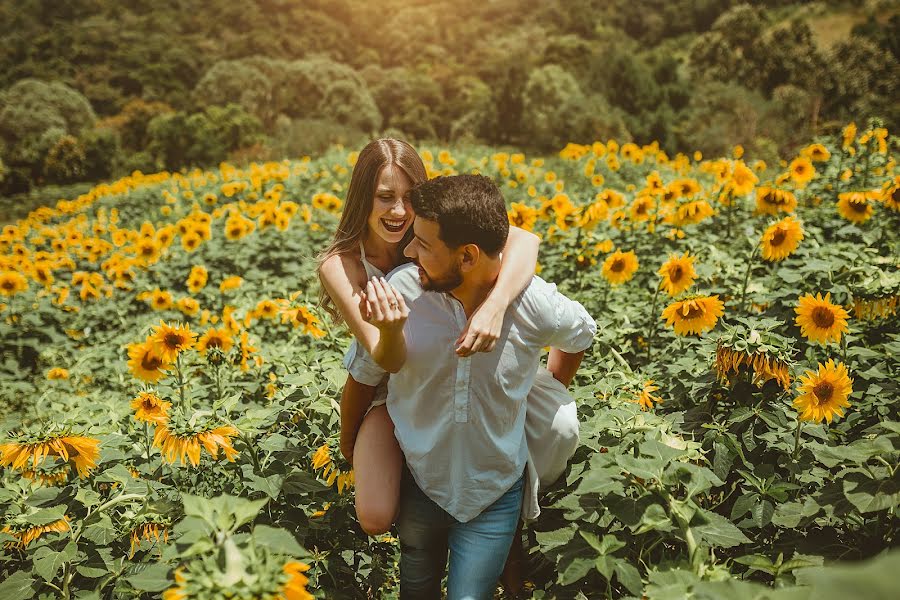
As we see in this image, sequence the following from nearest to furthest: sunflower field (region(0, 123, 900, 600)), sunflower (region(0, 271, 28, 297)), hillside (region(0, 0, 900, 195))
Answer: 1. sunflower field (region(0, 123, 900, 600))
2. sunflower (region(0, 271, 28, 297))
3. hillside (region(0, 0, 900, 195))

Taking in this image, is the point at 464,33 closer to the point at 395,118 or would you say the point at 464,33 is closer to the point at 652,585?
the point at 395,118

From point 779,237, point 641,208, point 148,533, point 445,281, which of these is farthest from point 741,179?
point 148,533

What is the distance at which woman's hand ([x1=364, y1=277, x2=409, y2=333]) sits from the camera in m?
1.47

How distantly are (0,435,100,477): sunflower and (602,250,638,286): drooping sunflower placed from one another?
238 cm

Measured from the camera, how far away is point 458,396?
1.70 m

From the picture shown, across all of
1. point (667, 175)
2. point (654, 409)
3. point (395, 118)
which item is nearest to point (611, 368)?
point (654, 409)

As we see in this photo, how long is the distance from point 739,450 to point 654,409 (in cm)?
50

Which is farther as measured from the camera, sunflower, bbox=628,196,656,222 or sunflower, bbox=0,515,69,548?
sunflower, bbox=628,196,656,222

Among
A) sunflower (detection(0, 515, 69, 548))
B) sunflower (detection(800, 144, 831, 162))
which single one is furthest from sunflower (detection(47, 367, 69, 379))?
sunflower (detection(800, 144, 831, 162))

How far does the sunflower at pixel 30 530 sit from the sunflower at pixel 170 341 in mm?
789

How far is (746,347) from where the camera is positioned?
5.81 ft

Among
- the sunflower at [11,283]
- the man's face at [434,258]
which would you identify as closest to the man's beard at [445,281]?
the man's face at [434,258]

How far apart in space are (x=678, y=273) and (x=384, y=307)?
5.45 ft

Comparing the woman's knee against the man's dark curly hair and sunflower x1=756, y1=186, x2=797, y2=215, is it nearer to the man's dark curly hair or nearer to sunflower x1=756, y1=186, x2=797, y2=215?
the man's dark curly hair
